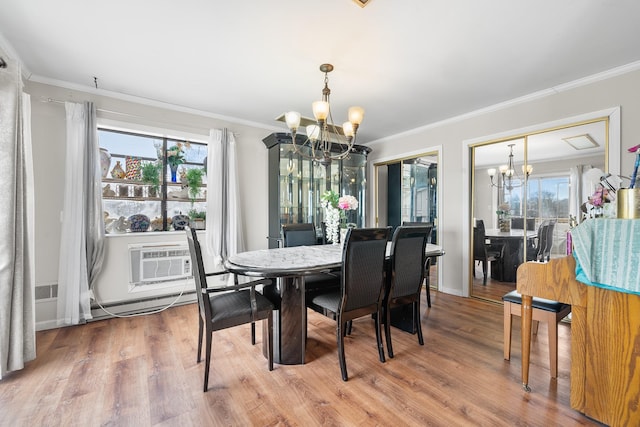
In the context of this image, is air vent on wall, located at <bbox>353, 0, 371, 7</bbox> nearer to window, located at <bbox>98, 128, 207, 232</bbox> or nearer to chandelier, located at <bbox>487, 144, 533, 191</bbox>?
chandelier, located at <bbox>487, 144, 533, 191</bbox>

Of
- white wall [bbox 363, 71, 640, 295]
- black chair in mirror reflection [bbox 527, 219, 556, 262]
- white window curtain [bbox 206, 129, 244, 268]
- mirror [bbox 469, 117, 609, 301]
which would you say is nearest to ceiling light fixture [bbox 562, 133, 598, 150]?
mirror [bbox 469, 117, 609, 301]

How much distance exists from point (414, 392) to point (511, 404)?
561 millimetres

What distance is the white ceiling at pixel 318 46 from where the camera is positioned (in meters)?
1.78

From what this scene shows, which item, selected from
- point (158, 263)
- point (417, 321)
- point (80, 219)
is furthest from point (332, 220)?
point (80, 219)

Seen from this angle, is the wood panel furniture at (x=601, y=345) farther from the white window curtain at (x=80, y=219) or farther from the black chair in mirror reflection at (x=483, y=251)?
A: the white window curtain at (x=80, y=219)

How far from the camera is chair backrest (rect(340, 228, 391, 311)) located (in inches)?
73.9

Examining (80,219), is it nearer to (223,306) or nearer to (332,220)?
(223,306)

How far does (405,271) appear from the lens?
2250 mm

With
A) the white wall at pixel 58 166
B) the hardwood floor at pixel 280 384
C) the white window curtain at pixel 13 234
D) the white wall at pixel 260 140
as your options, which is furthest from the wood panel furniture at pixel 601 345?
the white wall at pixel 58 166

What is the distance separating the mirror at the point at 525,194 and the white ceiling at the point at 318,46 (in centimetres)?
62

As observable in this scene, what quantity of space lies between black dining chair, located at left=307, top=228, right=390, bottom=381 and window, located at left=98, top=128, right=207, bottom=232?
101 inches

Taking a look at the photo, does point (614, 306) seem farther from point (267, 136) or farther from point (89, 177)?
point (89, 177)

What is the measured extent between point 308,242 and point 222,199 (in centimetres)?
131

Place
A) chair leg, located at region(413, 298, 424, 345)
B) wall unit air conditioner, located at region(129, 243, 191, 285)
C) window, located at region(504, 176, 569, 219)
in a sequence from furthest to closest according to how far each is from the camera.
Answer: wall unit air conditioner, located at region(129, 243, 191, 285) → window, located at region(504, 176, 569, 219) → chair leg, located at region(413, 298, 424, 345)
